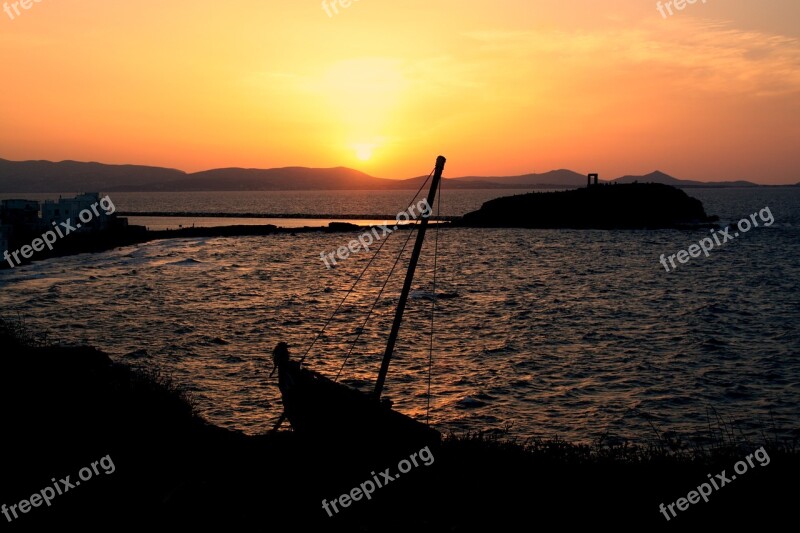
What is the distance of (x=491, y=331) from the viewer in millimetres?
40875

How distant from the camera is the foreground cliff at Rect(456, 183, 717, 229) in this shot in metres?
151

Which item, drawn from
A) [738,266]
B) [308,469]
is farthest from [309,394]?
[738,266]

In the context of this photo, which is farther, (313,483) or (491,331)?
(491,331)

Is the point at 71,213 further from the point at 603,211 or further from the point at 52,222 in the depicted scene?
the point at 603,211

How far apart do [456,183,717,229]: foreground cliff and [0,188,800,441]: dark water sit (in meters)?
67.6

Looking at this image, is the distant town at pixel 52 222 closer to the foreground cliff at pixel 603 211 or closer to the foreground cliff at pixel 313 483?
the foreground cliff at pixel 313 483

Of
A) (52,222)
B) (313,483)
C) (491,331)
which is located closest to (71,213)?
(52,222)

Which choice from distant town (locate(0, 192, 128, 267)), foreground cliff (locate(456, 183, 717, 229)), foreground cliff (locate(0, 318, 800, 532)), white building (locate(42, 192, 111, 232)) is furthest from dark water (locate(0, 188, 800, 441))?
foreground cliff (locate(456, 183, 717, 229))

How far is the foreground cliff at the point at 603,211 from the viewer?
150625 mm

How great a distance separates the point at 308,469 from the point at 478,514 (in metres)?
4.69

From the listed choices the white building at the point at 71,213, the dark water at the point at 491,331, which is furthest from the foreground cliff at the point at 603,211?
the white building at the point at 71,213

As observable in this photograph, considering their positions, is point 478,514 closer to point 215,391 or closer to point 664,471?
point 664,471

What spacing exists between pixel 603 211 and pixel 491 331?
404 feet

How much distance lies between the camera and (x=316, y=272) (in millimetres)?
73812
